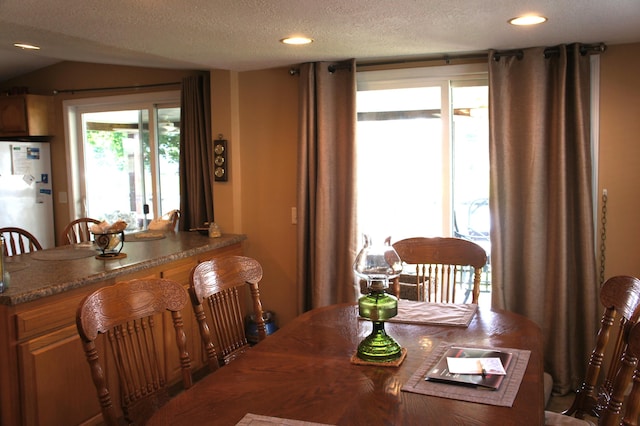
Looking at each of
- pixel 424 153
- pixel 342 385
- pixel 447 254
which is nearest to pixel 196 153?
pixel 424 153

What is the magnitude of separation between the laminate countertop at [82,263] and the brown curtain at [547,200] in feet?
6.43

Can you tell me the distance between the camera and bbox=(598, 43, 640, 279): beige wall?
3574 millimetres

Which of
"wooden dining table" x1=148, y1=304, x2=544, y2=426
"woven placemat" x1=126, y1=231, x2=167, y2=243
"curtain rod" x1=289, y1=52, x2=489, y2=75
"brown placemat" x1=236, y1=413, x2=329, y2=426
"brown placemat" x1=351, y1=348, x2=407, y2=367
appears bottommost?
"brown placemat" x1=236, y1=413, x2=329, y2=426

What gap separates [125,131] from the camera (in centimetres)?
549

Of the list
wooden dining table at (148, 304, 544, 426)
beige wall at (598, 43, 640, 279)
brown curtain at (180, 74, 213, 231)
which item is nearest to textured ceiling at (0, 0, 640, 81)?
beige wall at (598, 43, 640, 279)

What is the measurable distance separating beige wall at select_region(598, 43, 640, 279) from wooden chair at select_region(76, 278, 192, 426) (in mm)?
2838

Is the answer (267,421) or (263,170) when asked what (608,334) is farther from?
(263,170)

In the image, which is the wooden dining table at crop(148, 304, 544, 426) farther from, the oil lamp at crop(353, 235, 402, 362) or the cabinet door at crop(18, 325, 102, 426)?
the cabinet door at crop(18, 325, 102, 426)

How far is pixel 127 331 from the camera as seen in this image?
1.93 m

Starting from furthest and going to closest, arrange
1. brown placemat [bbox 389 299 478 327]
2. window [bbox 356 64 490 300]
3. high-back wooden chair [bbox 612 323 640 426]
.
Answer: window [bbox 356 64 490 300], brown placemat [bbox 389 299 478 327], high-back wooden chair [bbox 612 323 640 426]

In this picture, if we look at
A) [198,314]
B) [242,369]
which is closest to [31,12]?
[198,314]

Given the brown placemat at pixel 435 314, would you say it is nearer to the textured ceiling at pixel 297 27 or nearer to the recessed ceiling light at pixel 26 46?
the textured ceiling at pixel 297 27

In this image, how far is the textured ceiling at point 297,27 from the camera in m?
Result: 2.63

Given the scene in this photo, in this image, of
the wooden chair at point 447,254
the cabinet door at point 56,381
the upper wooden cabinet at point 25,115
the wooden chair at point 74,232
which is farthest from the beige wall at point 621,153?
the upper wooden cabinet at point 25,115
